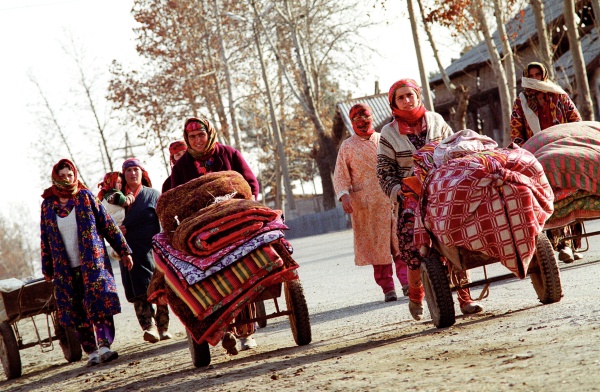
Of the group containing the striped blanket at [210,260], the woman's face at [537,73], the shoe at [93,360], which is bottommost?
the shoe at [93,360]

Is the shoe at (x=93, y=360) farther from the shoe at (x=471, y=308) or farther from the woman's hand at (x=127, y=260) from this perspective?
the shoe at (x=471, y=308)

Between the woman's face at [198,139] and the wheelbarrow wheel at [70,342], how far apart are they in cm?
283

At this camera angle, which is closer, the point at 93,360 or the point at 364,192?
the point at 93,360

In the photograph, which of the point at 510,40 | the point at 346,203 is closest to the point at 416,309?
the point at 346,203

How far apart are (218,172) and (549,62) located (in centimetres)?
1682

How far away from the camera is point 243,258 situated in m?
7.25

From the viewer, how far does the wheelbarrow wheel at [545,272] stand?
6785 mm

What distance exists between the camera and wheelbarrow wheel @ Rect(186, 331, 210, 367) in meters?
7.41

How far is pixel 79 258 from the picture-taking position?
9867 mm

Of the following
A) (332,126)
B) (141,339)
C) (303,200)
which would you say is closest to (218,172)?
(141,339)

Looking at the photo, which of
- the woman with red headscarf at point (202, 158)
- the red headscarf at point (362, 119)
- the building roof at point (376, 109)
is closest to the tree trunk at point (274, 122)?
the building roof at point (376, 109)

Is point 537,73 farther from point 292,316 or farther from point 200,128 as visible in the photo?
point 292,316

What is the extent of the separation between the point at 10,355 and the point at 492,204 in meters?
5.53

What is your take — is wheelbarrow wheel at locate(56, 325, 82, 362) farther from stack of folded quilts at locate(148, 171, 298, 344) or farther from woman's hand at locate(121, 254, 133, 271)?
stack of folded quilts at locate(148, 171, 298, 344)
